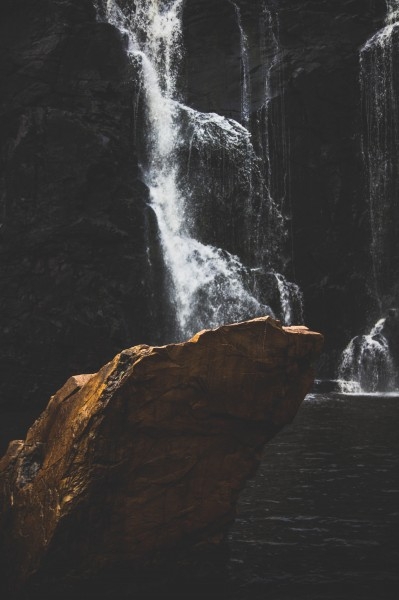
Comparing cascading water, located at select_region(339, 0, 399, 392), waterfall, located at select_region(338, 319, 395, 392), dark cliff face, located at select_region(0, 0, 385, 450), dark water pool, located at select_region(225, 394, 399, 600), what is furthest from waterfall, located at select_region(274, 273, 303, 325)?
dark water pool, located at select_region(225, 394, 399, 600)

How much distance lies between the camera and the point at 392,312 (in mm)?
24922

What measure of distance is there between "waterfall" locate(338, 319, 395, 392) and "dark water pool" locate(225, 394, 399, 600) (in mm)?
11122

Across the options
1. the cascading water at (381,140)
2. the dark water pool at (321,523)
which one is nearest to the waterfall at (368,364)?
the cascading water at (381,140)

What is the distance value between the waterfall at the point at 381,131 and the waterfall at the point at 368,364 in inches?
116

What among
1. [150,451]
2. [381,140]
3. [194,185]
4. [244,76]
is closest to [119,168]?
[194,185]

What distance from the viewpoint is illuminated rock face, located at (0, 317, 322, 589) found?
529cm

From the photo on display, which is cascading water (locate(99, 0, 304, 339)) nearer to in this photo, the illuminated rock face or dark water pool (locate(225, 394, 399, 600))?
dark water pool (locate(225, 394, 399, 600))

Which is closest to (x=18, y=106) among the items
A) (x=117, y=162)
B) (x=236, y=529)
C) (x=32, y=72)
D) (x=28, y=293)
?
(x=32, y=72)

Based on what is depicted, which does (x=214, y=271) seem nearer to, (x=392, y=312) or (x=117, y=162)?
(x=117, y=162)

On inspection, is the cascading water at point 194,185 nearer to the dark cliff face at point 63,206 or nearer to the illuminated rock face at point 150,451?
the dark cliff face at point 63,206

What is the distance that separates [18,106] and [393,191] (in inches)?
595

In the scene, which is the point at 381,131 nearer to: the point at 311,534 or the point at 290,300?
the point at 290,300

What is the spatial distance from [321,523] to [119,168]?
19.4m

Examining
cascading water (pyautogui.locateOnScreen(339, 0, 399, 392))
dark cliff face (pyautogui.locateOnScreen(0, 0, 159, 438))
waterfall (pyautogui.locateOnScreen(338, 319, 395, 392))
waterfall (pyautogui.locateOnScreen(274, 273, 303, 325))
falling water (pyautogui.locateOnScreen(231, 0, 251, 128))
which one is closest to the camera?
dark cliff face (pyautogui.locateOnScreen(0, 0, 159, 438))
